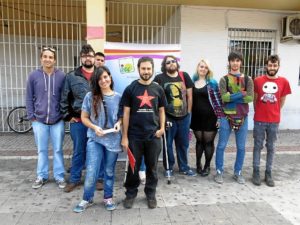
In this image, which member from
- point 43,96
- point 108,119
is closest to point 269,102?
point 108,119

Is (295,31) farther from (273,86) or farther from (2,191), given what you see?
(2,191)

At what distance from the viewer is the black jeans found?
136 inches

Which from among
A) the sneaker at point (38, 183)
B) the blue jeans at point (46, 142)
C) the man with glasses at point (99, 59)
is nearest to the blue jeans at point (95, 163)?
the blue jeans at point (46, 142)

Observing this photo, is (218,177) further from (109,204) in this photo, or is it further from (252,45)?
(252,45)

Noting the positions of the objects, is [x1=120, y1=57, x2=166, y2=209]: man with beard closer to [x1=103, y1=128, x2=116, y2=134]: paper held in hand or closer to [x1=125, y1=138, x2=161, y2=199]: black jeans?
[x1=125, y1=138, x2=161, y2=199]: black jeans

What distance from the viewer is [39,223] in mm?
3186

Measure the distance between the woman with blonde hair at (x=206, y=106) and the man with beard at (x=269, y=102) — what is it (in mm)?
569

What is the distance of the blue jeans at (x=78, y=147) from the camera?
386cm

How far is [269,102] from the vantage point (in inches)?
165

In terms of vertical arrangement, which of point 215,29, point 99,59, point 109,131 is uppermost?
point 215,29

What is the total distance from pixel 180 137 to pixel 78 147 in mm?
1528

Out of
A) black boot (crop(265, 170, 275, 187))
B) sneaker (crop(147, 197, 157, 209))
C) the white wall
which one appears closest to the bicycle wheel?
the white wall

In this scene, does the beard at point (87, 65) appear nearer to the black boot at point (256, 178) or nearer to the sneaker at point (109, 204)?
the sneaker at point (109, 204)

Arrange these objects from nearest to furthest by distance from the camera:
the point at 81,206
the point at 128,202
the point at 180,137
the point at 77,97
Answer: the point at 81,206
the point at 128,202
the point at 77,97
the point at 180,137
